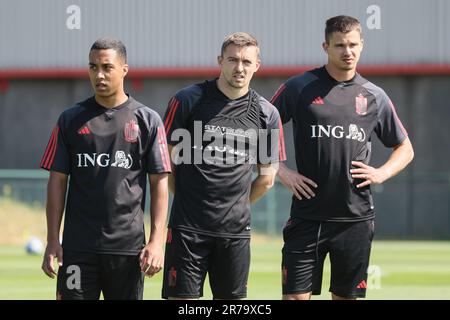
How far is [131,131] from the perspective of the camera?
735 centimetres

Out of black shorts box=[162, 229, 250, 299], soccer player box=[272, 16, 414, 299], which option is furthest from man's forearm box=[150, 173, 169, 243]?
soccer player box=[272, 16, 414, 299]

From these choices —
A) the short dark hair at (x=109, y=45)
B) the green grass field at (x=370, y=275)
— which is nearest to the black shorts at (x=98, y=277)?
the short dark hair at (x=109, y=45)

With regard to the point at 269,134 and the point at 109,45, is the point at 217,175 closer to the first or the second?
the point at 269,134

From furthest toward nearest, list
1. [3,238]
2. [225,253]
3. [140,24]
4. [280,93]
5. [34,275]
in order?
[140,24]
[3,238]
[34,275]
[280,93]
[225,253]

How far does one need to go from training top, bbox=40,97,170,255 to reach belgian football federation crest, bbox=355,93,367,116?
180 cm

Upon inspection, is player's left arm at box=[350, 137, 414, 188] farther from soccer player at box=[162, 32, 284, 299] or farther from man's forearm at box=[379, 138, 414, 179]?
soccer player at box=[162, 32, 284, 299]

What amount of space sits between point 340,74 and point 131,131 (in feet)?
6.53

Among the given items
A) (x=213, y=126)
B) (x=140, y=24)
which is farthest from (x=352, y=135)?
(x=140, y=24)

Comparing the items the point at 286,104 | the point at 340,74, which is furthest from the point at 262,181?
the point at 340,74

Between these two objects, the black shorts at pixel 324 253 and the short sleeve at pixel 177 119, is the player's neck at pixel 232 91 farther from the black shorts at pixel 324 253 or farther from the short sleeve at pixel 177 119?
the black shorts at pixel 324 253

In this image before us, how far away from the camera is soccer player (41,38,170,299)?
725 cm
